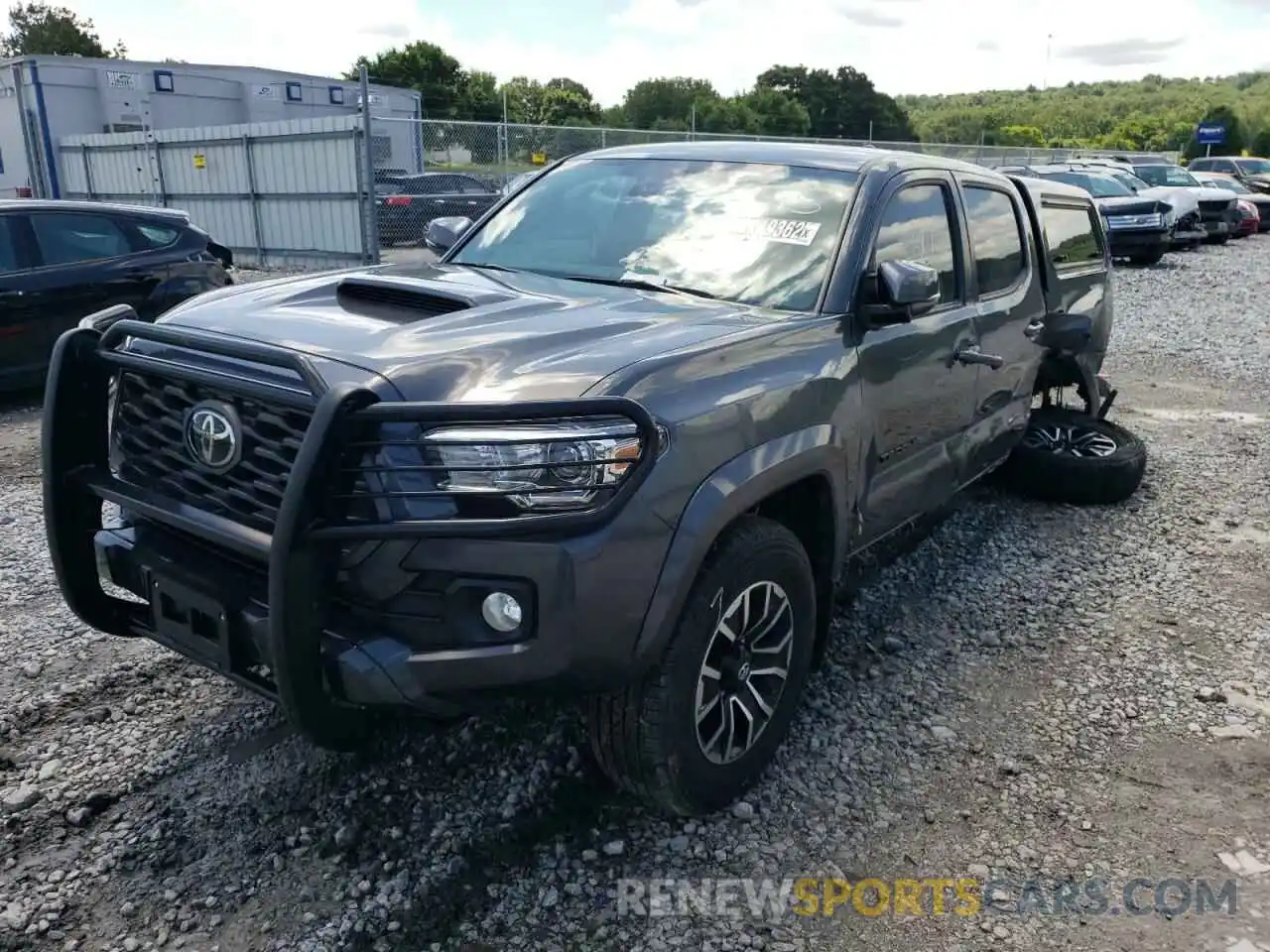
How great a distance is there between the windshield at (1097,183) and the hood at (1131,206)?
1.47 feet

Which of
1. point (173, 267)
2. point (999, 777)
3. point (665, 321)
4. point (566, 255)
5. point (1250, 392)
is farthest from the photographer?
point (1250, 392)

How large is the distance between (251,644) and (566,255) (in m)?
1.89

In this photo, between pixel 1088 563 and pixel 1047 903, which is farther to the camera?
pixel 1088 563

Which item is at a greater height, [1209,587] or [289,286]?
[289,286]

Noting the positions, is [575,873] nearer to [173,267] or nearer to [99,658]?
[99,658]

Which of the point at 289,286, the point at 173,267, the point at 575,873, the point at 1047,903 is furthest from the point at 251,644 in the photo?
the point at 173,267

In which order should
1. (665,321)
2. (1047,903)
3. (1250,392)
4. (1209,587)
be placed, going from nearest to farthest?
1. (1047,903)
2. (665,321)
3. (1209,587)
4. (1250,392)

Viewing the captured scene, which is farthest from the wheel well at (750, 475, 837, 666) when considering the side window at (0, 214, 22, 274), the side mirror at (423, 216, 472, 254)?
the side window at (0, 214, 22, 274)

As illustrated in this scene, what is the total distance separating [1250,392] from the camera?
8836 millimetres

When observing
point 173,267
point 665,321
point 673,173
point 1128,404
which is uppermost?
point 673,173

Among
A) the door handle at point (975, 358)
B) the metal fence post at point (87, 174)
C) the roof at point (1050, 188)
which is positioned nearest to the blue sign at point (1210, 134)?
the metal fence post at point (87, 174)

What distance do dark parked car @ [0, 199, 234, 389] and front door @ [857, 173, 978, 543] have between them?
20.4 feet

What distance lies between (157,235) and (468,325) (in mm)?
6682

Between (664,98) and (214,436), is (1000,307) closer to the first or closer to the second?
(214,436)
